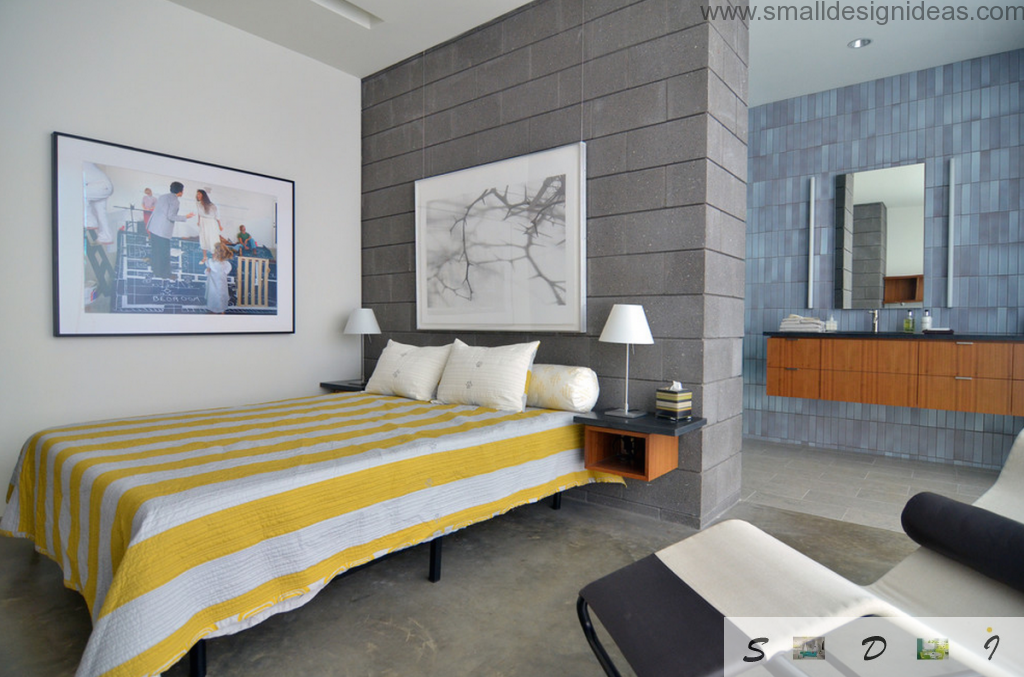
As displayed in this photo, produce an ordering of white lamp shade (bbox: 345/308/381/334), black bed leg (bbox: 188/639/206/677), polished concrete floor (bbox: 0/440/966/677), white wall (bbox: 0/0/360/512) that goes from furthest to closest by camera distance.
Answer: white lamp shade (bbox: 345/308/381/334)
white wall (bbox: 0/0/360/512)
polished concrete floor (bbox: 0/440/966/677)
black bed leg (bbox: 188/639/206/677)

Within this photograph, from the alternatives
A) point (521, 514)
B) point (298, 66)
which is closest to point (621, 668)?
point (521, 514)

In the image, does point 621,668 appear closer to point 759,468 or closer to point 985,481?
point 759,468

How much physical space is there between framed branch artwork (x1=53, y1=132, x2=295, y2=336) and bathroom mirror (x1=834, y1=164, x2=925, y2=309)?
4674mm

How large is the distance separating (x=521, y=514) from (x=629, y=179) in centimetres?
204

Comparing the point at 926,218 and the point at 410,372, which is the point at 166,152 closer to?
the point at 410,372

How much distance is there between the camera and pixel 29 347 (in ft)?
9.93

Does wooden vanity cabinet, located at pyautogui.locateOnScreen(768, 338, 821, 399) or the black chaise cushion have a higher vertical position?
wooden vanity cabinet, located at pyautogui.locateOnScreen(768, 338, 821, 399)

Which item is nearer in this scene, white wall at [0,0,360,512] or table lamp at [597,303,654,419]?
table lamp at [597,303,654,419]

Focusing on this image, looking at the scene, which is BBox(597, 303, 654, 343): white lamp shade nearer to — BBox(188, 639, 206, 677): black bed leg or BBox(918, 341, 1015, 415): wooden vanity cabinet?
BBox(188, 639, 206, 677): black bed leg

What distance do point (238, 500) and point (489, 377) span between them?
1696 mm

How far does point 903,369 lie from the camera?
4094mm

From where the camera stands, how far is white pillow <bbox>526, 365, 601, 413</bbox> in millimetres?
3031

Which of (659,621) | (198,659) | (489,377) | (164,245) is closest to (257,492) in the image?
(198,659)

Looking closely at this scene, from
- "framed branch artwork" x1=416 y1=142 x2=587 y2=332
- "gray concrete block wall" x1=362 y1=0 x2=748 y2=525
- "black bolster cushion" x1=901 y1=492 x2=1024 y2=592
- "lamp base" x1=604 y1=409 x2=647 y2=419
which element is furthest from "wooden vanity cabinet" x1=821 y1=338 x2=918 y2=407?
"black bolster cushion" x1=901 y1=492 x2=1024 y2=592
